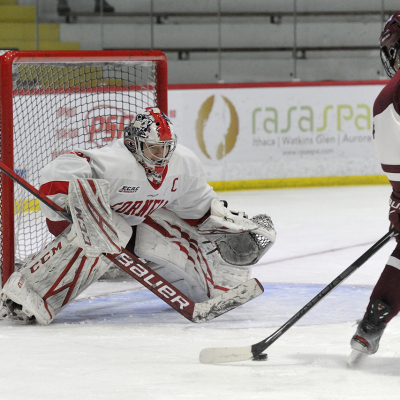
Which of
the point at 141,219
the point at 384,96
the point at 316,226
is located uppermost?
the point at 384,96

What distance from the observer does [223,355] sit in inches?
94.6

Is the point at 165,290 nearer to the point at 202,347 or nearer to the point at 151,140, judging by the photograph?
the point at 202,347

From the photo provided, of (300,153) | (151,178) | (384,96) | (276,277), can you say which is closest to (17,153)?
(151,178)

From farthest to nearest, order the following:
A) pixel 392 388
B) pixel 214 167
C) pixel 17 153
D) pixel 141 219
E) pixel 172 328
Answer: pixel 214 167, pixel 17 153, pixel 141 219, pixel 172 328, pixel 392 388

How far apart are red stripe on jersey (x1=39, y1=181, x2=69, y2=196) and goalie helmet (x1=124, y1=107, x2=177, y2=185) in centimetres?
30

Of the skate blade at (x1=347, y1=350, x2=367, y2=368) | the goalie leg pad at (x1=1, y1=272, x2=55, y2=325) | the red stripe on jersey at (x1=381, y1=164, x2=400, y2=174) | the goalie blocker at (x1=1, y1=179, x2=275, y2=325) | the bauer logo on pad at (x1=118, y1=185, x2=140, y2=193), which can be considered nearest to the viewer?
the red stripe on jersey at (x1=381, y1=164, x2=400, y2=174)

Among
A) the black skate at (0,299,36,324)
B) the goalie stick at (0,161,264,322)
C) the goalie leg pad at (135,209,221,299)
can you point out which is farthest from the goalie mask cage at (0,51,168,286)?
the goalie leg pad at (135,209,221,299)

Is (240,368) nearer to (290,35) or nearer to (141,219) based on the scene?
(141,219)

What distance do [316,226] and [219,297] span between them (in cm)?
229

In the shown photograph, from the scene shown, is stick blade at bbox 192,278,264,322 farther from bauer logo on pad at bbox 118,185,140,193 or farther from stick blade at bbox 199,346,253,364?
stick blade at bbox 199,346,253,364

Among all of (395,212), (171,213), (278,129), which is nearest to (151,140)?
(171,213)

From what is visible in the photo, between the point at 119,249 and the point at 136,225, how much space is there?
407mm

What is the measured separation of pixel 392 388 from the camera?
7.06 ft

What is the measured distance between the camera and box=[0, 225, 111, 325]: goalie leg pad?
2965 millimetres
